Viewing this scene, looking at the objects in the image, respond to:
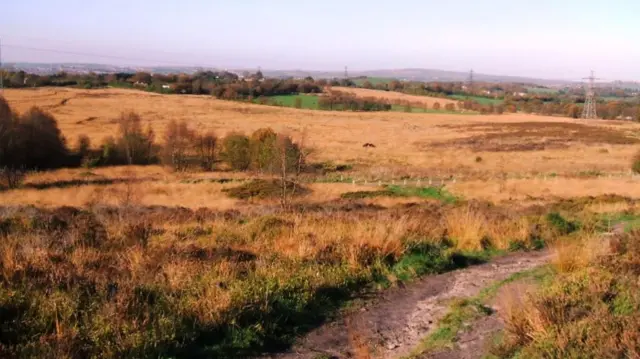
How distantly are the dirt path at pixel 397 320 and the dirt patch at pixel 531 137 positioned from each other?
221 ft

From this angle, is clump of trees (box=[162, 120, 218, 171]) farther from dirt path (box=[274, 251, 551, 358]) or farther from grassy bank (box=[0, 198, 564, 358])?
dirt path (box=[274, 251, 551, 358])

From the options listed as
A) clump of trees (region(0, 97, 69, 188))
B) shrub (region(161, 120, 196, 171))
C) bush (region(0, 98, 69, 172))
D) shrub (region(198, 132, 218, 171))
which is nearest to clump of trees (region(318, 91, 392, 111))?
shrub (region(198, 132, 218, 171))

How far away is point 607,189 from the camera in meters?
34.9

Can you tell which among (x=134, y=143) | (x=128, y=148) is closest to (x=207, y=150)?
(x=134, y=143)

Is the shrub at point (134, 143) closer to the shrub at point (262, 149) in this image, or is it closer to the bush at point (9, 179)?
the shrub at point (262, 149)

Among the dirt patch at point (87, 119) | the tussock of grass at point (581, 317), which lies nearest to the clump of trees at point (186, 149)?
the dirt patch at point (87, 119)

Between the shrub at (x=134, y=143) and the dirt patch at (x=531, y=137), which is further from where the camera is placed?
the dirt patch at (x=531, y=137)

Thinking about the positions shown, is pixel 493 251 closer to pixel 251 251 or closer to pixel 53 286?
pixel 251 251

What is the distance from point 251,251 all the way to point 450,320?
13.2ft

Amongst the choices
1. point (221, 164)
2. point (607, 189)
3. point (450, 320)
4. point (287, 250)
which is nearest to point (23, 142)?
point (221, 164)

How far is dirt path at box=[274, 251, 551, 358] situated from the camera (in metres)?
6.14

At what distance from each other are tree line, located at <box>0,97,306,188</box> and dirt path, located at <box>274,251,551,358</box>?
37.6m

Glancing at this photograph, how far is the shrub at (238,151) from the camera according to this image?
54.7 meters

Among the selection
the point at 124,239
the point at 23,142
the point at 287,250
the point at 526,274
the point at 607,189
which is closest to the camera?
the point at 526,274
